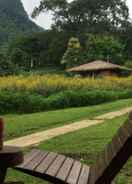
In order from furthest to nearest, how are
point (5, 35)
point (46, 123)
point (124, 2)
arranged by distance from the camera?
point (5, 35) → point (124, 2) → point (46, 123)

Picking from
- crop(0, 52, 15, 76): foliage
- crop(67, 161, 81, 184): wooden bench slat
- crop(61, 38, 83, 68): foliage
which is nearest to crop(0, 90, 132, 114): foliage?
crop(67, 161, 81, 184): wooden bench slat

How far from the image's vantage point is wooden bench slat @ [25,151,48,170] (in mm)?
4479

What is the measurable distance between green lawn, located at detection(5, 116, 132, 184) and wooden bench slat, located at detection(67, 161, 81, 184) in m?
→ 1.07

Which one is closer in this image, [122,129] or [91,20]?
[122,129]

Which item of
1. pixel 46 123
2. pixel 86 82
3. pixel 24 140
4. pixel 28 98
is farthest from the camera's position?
pixel 86 82

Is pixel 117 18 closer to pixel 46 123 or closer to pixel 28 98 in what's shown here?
pixel 28 98

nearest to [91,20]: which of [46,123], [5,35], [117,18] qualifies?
[117,18]

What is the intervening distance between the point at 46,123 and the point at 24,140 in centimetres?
316

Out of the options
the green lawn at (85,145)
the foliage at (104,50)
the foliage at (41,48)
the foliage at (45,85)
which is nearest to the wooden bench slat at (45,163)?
the green lawn at (85,145)

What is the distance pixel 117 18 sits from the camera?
69938 millimetres

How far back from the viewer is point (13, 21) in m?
95.1

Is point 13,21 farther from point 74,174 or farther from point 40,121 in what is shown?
point 74,174

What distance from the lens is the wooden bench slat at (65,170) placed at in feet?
13.9

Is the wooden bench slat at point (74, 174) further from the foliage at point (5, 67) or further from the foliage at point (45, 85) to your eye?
the foliage at point (5, 67)
